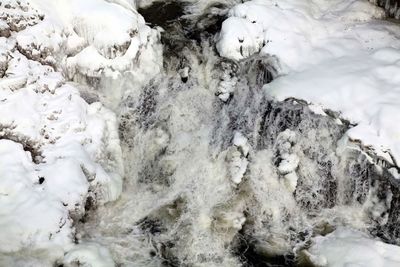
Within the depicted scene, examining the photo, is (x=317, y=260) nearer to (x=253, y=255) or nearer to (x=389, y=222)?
(x=253, y=255)

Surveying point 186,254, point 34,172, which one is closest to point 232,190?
point 186,254

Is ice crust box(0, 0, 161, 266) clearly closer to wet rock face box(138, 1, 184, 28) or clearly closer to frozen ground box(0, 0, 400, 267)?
frozen ground box(0, 0, 400, 267)

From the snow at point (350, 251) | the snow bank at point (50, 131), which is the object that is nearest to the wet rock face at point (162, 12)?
the snow bank at point (50, 131)

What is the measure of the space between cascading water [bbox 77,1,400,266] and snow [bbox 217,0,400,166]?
0.20m

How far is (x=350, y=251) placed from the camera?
206 inches

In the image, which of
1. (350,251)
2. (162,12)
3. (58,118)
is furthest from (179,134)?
(350,251)

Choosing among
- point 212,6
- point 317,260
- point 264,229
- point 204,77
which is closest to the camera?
point 317,260

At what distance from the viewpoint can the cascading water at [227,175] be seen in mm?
5531

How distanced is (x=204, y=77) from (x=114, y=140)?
1649 mm

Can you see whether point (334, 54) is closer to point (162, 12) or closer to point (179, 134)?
point (179, 134)

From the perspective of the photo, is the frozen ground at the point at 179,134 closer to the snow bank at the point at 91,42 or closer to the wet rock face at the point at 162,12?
the snow bank at the point at 91,42

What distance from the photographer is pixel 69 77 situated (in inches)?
257

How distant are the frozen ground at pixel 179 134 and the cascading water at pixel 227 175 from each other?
18 mm

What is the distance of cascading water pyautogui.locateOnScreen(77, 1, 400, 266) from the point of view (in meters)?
5.53
